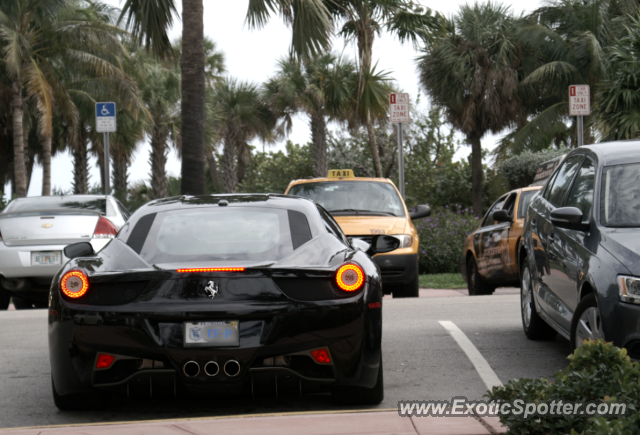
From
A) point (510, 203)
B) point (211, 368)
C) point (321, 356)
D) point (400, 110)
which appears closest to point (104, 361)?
point (211, 368)

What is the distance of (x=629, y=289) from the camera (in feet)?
14.2

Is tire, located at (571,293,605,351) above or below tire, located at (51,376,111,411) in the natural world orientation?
above

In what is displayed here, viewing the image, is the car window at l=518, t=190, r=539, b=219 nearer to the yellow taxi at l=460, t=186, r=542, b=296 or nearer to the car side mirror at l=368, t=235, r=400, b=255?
Answer: the yellow taxi at l=460, t=186, r=542, b=296

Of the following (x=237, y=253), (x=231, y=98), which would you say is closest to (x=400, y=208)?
(x=237, y=253)

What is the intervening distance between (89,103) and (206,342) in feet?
81.4

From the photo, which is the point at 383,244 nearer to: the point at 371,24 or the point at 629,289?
the point at 629,289

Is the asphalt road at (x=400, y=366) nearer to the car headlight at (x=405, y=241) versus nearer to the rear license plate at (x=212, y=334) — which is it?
the rear license plate at (x=212, y=334)

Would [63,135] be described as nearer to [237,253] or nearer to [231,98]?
[231,98]

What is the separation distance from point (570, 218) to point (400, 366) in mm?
1753

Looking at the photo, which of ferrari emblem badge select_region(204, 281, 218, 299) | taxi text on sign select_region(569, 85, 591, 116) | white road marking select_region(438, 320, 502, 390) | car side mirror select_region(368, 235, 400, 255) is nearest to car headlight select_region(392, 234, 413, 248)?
white road marking select_region(438, 320, 502, 390)

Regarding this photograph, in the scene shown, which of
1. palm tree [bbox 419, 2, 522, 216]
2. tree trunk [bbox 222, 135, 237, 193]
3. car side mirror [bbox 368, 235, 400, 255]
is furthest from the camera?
tree trunk [bbox 222, 135, 237, 193]

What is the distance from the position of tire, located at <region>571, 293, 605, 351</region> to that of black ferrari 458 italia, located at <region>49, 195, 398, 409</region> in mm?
1288

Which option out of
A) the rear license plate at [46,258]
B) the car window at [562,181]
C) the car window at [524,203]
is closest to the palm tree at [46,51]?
the rear license plate at [46,258]

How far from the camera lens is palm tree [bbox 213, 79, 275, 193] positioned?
31.1m
